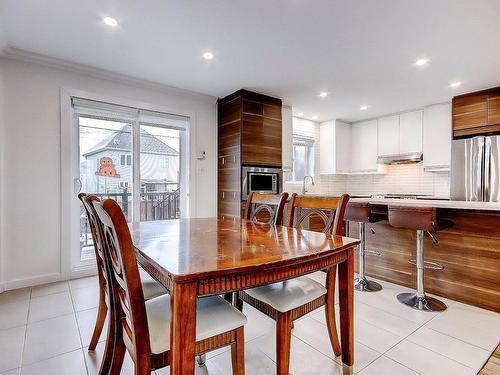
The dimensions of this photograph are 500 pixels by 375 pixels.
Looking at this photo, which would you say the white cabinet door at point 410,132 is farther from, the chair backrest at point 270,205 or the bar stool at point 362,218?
the chair backrest at point 270,205

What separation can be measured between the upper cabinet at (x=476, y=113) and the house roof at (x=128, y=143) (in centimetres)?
426

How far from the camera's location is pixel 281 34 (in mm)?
2398

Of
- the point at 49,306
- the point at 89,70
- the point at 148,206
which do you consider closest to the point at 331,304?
the point at 49,306

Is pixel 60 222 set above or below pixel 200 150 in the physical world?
below

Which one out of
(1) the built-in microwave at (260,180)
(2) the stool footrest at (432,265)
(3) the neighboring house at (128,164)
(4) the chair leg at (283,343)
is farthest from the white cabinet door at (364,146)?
(4) the chair leg at (283,343)

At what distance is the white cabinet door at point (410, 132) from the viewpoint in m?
4.58

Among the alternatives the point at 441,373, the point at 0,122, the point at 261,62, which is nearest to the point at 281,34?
the point at 261,62

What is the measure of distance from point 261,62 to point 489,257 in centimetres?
283

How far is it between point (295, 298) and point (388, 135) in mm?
4612

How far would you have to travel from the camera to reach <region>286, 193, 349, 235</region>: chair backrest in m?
1.60

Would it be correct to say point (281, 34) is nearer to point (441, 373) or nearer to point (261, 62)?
point (261, 62)

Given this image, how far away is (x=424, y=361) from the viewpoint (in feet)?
5.27

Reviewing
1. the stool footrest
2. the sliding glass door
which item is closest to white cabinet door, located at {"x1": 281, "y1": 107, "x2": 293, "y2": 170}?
the sliding glass door

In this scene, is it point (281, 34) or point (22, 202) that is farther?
point (22, 202)
